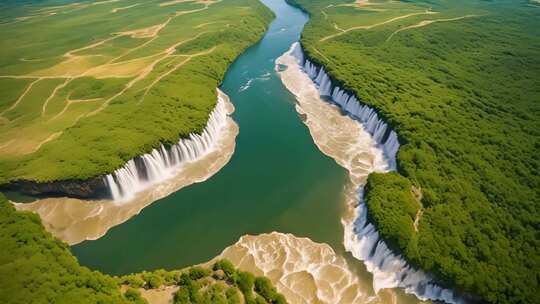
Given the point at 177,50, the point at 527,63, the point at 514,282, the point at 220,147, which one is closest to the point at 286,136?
the point at 220,147

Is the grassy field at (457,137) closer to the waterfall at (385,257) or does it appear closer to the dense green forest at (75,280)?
the waterfall at (385,257)

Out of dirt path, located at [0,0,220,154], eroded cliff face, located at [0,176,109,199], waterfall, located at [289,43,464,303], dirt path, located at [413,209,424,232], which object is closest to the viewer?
waterfall, located at [289,43,464,303]

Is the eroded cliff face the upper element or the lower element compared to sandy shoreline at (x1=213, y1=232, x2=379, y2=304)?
upper

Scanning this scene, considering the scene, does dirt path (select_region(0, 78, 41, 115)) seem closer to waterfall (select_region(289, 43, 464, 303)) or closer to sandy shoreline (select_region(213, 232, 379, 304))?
sandy shoreline (select_region(213, 232, 379, 304))

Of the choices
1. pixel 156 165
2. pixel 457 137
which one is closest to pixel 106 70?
pixel 156 165

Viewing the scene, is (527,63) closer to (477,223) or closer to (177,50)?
(477,223)

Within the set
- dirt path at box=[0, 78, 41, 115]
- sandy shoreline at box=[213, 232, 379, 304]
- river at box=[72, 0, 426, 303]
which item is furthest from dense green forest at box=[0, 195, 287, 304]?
dirt path at box=[0, 78, 41, 115]

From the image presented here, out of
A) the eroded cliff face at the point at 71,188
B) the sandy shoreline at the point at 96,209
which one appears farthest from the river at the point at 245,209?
the eroded cliff face at the point at 71,188
